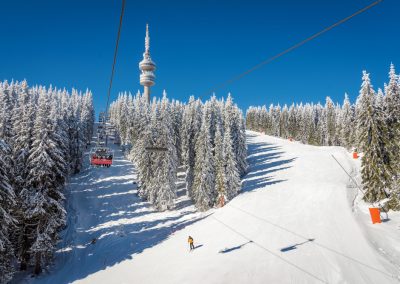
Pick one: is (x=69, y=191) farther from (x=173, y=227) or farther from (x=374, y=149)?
(x=374, y=149)

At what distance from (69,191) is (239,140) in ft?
114

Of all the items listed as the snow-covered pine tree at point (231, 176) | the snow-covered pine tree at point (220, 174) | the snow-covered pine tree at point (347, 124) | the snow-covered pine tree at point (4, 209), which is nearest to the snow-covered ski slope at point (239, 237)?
the snow-covered pine tree at point (231, 176)

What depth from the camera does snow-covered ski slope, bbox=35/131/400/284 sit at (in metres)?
23.5

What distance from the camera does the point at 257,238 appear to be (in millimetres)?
30875

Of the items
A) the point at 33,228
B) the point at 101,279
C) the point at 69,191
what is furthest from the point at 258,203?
the point at 69,191

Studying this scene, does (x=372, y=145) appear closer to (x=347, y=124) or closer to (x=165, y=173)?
(x=165, y=173)

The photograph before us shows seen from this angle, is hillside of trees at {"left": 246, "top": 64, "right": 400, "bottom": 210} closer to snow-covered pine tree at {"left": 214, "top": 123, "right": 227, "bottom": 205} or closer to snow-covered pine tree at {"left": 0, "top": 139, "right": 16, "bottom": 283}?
snow-covered pine tree at {"left": 214, "top": 123, "right": 227, "bottom": 205}

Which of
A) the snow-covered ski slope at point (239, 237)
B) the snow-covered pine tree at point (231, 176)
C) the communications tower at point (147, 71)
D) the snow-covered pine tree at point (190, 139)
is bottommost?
the snow-covered ski slope at point (239, 237)

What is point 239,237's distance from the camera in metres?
32.0

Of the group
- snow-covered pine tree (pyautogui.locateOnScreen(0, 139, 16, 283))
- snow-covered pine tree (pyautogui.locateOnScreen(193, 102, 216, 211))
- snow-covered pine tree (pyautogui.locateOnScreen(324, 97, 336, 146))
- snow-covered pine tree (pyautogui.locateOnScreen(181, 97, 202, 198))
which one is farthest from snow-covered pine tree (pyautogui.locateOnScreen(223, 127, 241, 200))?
snow-covered pine tree (pyautogui.locateOnScreen(324, 97, 336, 146))

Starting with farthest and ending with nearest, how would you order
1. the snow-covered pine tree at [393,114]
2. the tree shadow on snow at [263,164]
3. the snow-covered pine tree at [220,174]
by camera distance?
the tree shadow on snow at [263,164]
the snow-covered pine tree at [220,174]
the snow-covered pine tree at [393,114]

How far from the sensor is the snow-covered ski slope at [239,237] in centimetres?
2348

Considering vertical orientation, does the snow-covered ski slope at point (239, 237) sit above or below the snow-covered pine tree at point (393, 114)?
below

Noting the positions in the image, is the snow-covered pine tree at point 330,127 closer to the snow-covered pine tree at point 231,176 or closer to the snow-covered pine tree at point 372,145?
the snow-covered pine tree at point 231,176
